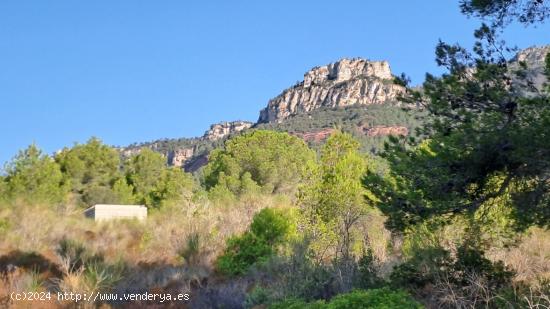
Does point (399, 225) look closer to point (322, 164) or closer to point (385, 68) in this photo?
point (322, 164)

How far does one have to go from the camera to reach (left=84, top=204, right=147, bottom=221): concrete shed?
92.7ft

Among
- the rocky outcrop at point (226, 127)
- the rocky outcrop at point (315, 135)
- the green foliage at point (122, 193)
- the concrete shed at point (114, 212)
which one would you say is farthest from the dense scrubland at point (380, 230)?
the rocky outcrop at point (226, 127)

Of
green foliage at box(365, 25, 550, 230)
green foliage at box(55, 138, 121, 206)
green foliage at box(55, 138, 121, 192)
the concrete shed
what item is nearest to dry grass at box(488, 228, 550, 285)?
green foliage at box(365, 25, 550, 230)

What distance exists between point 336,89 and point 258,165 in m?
86.9

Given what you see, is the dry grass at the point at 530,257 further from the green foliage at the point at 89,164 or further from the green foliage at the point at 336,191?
the green foliage at the point at 89,164

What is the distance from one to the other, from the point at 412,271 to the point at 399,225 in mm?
1205

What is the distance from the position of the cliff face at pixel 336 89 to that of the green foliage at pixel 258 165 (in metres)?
72.4

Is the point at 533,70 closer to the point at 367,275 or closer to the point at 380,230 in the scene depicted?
the point at 367,275

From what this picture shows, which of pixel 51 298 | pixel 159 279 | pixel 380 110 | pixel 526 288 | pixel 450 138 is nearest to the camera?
pixel 450 138

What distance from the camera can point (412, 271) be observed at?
9.64 meters

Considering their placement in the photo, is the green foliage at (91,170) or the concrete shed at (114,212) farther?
the green foliage at (91,170)

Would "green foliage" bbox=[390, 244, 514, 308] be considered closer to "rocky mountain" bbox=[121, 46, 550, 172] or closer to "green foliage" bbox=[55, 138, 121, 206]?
"green foliage" bbox=[55, 138, 121, 206]

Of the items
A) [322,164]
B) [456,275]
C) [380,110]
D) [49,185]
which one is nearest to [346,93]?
[380,110]

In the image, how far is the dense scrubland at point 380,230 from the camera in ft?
25.5
